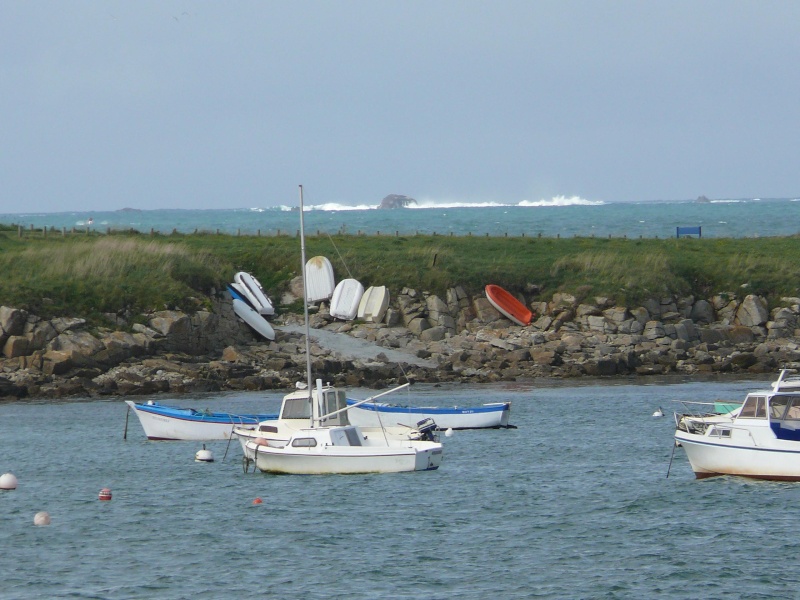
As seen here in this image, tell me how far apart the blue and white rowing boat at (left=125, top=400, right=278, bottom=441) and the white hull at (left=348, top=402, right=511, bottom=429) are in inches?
186

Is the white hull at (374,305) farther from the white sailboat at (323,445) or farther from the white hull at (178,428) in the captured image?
the white sailboat at (323,445)

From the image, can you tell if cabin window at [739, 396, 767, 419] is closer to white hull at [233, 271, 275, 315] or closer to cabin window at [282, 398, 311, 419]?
cabin window at [282, 398, 311, 419]

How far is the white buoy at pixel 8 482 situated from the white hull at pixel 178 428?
30.1 feet

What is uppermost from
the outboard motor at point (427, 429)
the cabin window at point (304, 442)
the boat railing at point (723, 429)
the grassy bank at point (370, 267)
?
the grassy bank at point (370, 267)

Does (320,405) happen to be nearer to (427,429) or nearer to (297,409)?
(297,409)

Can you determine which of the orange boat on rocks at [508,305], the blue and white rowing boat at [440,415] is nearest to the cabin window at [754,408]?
the blue and white rowing boat at [440,415]

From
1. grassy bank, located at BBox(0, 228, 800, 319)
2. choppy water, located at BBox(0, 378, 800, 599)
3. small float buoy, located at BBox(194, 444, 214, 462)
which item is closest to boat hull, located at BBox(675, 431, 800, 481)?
choppy water, located at BBox(0, 378, 800, 599)

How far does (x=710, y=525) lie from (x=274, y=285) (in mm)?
49177

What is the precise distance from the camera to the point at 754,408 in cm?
3475

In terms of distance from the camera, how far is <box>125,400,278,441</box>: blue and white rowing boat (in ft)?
155

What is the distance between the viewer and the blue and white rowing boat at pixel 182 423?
47.3 m

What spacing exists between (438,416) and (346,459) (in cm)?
1159

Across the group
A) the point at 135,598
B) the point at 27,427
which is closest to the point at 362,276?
the point at 27,427

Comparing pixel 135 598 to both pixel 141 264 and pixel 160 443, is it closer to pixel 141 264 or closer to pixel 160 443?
pixel 160 443
